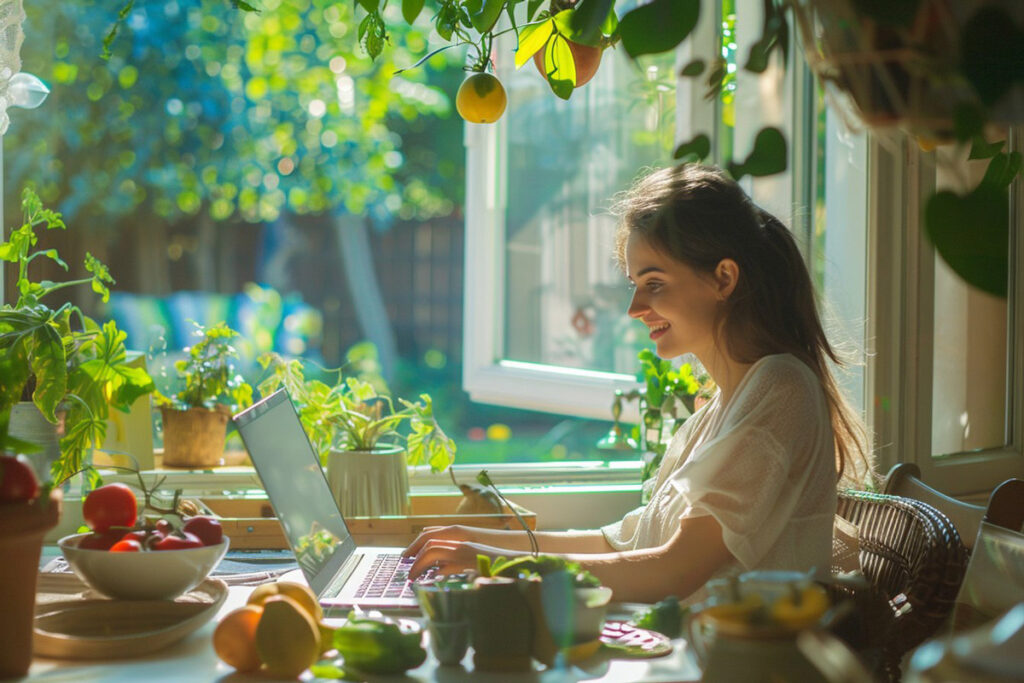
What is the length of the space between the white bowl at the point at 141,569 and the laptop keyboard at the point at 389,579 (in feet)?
0.73

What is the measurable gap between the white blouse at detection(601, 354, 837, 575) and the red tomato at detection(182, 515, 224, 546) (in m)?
0.55

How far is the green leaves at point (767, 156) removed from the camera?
2.22 ft

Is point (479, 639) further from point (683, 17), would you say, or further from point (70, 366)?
point (70, 366)

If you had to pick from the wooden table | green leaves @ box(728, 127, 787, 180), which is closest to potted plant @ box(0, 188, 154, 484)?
the wooden table

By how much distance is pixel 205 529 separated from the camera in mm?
1064

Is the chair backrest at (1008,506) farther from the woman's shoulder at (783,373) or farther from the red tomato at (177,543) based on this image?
the red tomato at (177,543)

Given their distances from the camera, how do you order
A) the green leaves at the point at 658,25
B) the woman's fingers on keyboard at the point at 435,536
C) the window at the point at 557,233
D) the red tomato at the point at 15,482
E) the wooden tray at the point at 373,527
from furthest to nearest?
the window at the point at 557,233 → the wooden tray at the point at 373,527 → the woman's fingers on keyboard at the point at 435,536 → the red tomato at the point at 15,482 → the green leaves at the point at 658,25

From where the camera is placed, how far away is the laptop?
1152 mm

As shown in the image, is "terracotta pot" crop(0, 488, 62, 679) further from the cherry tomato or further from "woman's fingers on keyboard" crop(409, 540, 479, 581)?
"woman's fingers on keyboard" crop(409, 540, 479, 581)

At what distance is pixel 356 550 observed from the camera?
1.46 meters

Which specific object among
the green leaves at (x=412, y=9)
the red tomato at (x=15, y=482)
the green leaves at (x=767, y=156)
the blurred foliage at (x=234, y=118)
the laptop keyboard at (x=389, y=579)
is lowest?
the laptop keyboard at (x=389, y=579)

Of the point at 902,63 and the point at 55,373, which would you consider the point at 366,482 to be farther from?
the point at 902,63

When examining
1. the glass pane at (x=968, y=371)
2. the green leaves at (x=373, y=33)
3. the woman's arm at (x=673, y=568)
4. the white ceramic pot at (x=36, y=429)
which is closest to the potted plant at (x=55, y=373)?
the white ceramic pot at (x=36, y=429)

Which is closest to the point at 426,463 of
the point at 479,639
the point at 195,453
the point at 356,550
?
the point at 195,453
